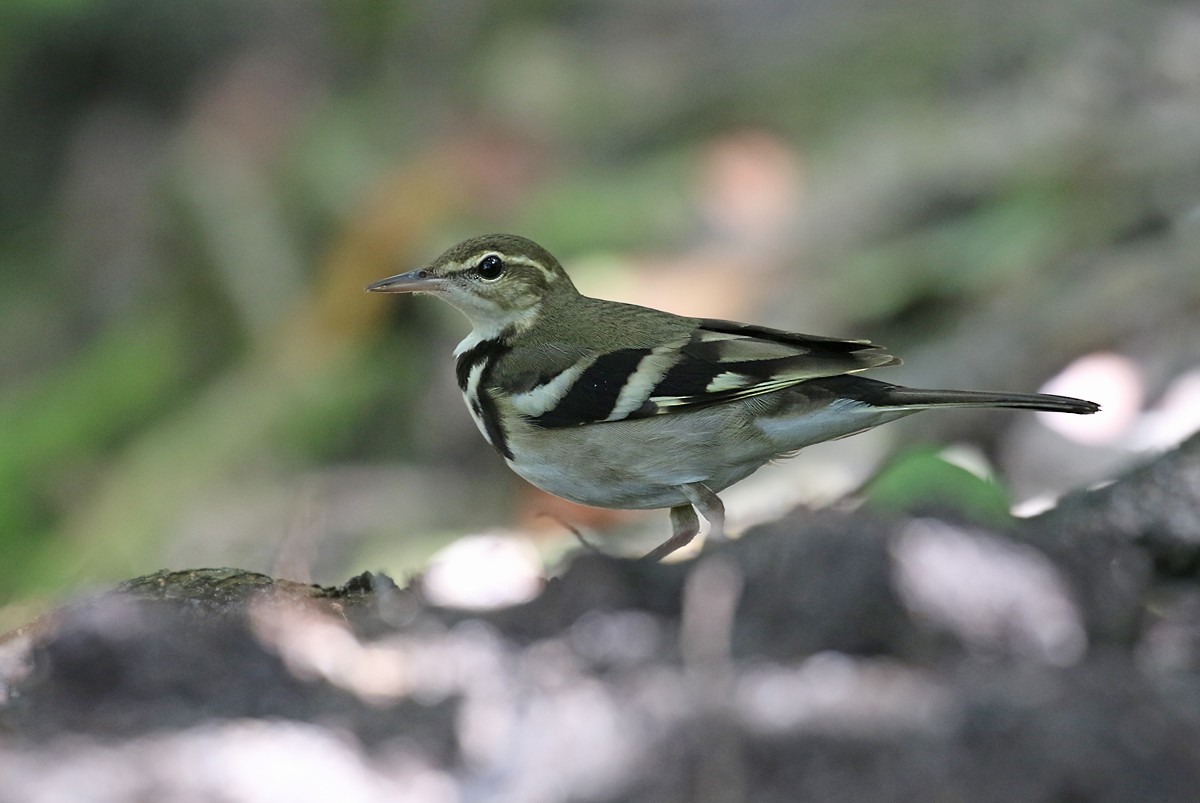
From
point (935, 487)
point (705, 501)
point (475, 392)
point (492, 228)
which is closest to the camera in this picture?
point (935, 487)

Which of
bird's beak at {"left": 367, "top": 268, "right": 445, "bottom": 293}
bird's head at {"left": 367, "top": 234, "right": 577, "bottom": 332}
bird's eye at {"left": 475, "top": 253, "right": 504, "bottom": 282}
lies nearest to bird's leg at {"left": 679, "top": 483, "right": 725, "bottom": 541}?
bird's head at {"left": 367, "top": 234, "right": 577, "bottom": 332}

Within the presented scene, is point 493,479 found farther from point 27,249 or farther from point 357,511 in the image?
point 27,249

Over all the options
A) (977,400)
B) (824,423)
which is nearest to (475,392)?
(824,423)

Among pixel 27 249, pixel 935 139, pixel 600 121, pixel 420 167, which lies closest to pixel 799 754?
pixel 935 139

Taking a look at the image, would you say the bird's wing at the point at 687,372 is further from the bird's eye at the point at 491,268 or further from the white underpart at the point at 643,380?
the bird's eye at the point at 491,268

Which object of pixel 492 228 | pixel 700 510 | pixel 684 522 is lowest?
pixel 492 228

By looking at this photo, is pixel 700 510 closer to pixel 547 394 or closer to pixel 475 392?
pixel 547 394
